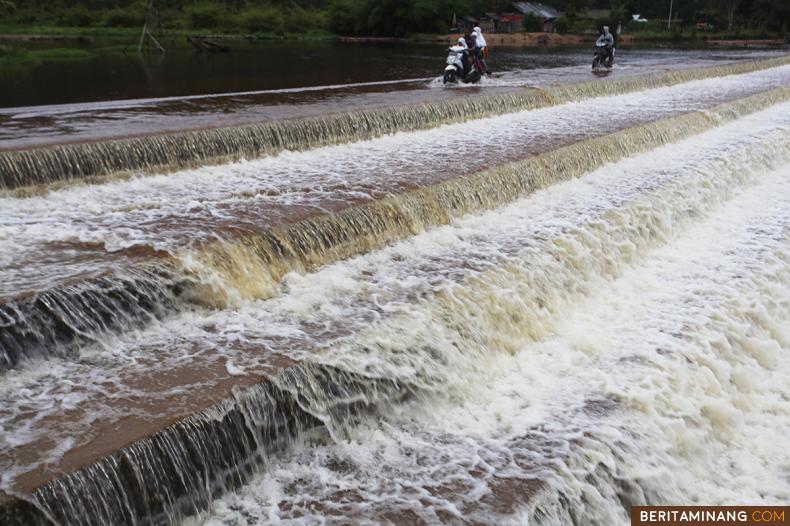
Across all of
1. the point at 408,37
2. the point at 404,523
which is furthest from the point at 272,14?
the point at 404,523

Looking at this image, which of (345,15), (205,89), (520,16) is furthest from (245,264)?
(520,16)

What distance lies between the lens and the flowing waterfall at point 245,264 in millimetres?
3883

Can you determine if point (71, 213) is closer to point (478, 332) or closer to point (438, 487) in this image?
point (478, 332)

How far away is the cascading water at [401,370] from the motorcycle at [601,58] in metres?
12.9

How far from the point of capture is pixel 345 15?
49.7 m

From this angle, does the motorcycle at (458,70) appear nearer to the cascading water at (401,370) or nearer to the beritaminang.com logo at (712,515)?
the cascading water at (401,370)

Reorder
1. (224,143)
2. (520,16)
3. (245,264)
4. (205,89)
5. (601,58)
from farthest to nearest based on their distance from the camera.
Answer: (520,16), (601,58), (205,89), (224,143), (245,264)

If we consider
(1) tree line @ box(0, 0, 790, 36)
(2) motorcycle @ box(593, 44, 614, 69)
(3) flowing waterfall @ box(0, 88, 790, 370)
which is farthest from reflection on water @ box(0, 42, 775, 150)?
(1) tree line @ box(0, 0, 790, 36)

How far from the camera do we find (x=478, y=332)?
4727 millimetres

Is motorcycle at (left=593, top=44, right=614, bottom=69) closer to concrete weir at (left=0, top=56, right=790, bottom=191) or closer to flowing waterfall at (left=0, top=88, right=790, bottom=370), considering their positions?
concrete weir at (left=0, top=56, right=790, bottom=191)

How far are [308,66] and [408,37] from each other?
2493 cm

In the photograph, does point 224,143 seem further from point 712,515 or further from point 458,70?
point 458,70

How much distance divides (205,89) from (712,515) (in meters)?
13.4

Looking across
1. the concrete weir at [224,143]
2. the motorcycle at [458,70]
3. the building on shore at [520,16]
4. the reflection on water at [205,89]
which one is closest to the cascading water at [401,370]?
the concrete weir at [224,143]
